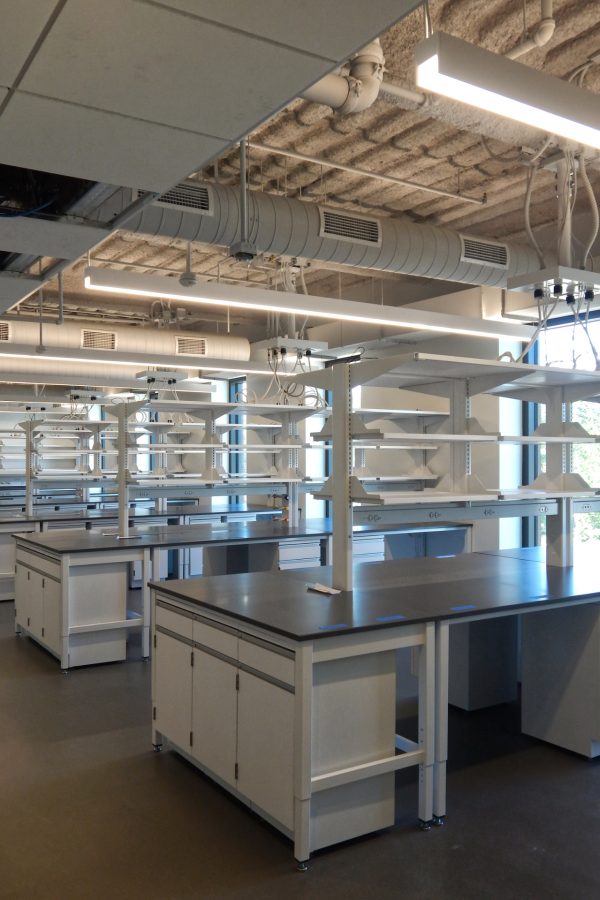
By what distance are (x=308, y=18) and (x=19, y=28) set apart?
638mm

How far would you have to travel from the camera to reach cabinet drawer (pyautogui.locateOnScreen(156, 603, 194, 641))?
3141 mm

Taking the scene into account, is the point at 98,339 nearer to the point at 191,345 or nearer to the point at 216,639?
the point at 191,345

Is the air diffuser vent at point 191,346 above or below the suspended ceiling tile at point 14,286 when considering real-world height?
above

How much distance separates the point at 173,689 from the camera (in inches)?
127

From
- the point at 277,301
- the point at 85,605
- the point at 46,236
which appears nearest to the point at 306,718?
the point at 46,236

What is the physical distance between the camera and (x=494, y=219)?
6047 mm

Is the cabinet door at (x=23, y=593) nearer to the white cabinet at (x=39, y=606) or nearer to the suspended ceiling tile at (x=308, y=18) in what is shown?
the white cabinet at (x=39, y=606)

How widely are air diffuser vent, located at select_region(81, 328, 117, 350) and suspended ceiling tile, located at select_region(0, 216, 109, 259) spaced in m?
4.18

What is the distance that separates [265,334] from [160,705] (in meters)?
6.58

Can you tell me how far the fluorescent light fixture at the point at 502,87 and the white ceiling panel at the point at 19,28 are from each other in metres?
0.97

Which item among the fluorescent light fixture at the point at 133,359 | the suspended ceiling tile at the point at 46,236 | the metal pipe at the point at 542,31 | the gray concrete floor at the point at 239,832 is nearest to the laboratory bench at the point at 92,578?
the gray concrete floor at the point at 239,832

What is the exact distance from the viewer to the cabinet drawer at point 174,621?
3.14m

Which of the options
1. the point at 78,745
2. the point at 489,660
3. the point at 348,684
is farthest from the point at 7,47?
the point at 489,660

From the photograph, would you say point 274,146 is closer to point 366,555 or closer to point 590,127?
point 590,127
